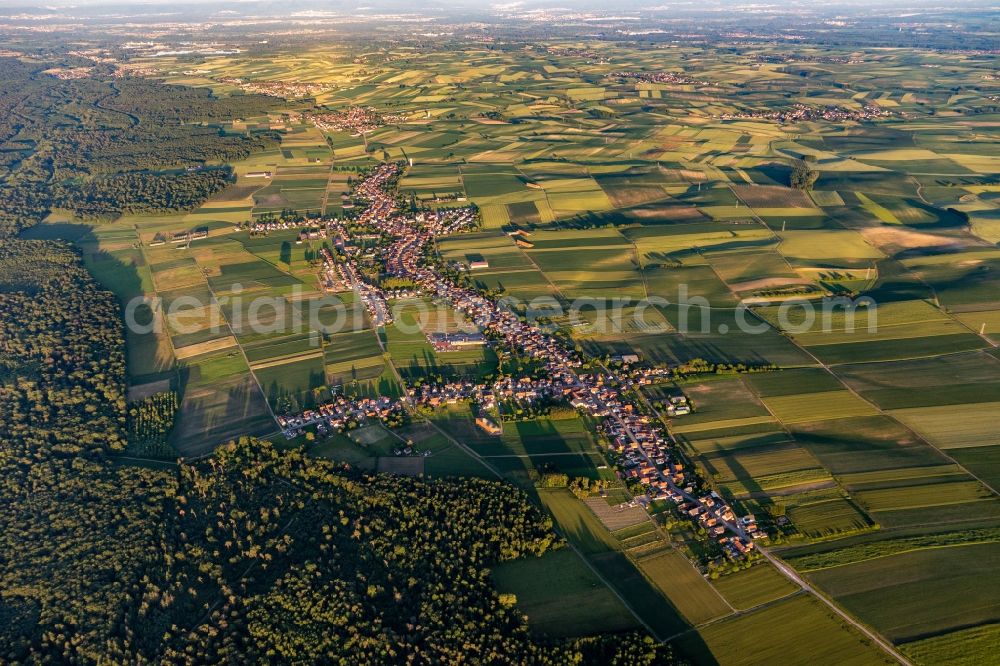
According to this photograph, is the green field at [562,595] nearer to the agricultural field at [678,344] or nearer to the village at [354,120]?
the agricultural field at [678,344]

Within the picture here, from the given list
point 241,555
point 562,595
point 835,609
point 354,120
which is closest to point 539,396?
point 562,595

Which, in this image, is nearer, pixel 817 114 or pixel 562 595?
pixel 562 595

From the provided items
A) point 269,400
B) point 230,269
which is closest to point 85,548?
point 269,400

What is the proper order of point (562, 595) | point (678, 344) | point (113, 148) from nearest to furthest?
point (562, 595), point (678, 344), point (113, 148)

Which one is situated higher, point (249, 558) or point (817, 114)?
point (817, 114)

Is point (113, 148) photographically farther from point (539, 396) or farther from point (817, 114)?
point (817, 114)

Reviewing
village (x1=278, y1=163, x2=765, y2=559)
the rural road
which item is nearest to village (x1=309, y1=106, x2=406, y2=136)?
village (x1=278, y1=163, x2=765, y2=559)

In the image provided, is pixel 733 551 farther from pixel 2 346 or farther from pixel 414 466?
pixel 2 346
